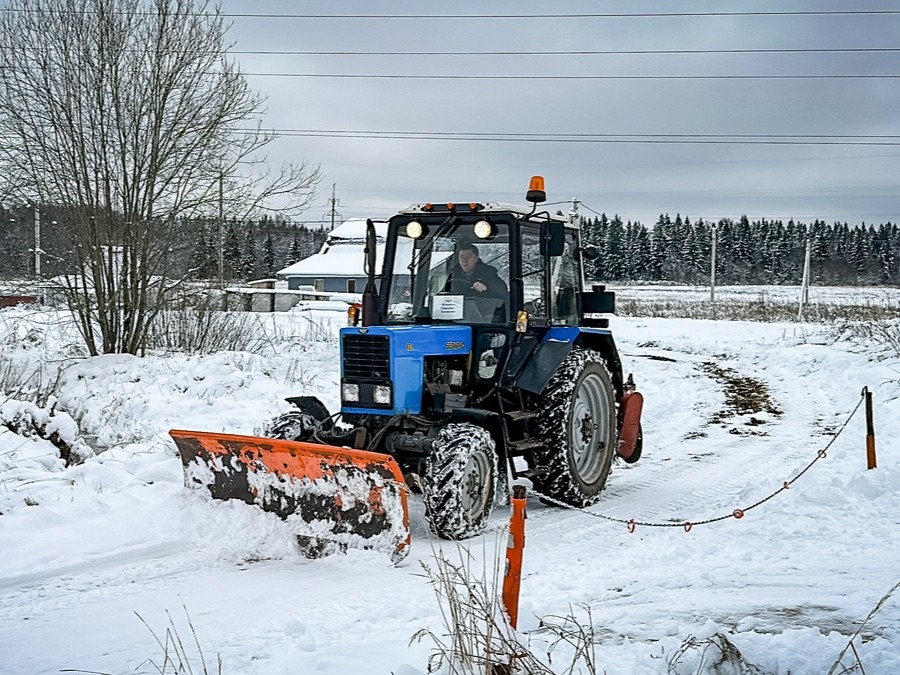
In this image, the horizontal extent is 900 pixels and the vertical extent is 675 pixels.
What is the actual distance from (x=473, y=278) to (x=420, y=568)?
104 inches

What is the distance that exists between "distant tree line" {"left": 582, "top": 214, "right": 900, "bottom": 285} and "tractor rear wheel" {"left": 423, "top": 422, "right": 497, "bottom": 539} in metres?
79.3

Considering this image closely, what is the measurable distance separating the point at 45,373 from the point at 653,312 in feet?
101

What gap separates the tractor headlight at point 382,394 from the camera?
6395mm

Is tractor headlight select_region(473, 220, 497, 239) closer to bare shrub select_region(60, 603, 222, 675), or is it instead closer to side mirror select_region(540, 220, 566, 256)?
side mirror select_region(540, 220, 566, 256)

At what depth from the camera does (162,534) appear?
5.82 metres

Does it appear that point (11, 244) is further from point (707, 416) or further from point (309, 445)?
point (707, 416)

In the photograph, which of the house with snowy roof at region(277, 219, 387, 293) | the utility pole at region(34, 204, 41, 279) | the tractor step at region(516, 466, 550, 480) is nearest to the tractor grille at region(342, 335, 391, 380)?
the tractor step at region(516, 466, 550, 480)

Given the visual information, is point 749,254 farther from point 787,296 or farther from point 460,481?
point 460,481

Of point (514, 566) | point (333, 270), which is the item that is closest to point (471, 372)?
point (514, 566)

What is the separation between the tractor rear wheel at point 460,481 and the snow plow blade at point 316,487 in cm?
34

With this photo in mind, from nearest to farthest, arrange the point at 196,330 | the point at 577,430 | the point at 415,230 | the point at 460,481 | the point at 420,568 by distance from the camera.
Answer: the point at 420,568 < the point at 460,481 < the point at 415,230 < the point at 577,430 < the point at 196,330

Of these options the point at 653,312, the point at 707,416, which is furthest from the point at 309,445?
the point at 653,312

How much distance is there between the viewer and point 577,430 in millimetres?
7586

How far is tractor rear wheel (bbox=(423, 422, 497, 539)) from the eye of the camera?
5.68 m
